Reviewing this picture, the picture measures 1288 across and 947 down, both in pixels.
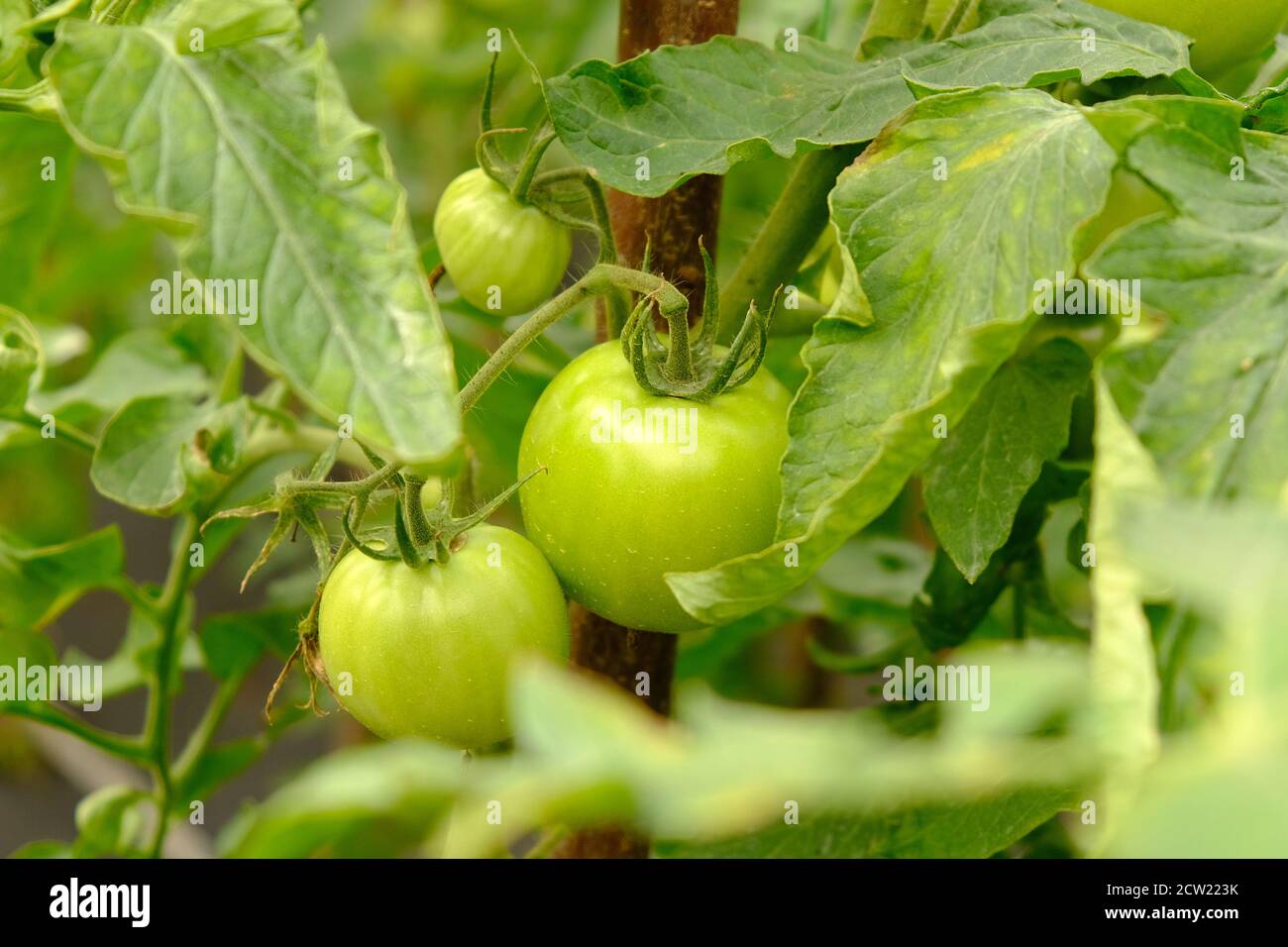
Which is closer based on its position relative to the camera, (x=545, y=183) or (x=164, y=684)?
(x=545, y=183)

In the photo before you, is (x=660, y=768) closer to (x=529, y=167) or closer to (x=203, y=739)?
(x=529, y=167)

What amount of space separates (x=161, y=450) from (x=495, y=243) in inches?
9.1

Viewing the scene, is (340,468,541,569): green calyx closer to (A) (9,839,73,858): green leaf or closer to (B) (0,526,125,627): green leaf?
(B) (0,526,125,627): green leaf

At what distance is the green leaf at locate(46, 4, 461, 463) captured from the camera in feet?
1.21

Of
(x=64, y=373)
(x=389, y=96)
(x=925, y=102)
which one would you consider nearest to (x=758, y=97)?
(x=925, y=102)

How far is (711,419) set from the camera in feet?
1.67

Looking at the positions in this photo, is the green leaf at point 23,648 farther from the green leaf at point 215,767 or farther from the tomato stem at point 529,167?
the tomato stem at point 529,167

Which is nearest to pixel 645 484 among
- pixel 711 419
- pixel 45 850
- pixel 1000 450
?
pixel 711 419

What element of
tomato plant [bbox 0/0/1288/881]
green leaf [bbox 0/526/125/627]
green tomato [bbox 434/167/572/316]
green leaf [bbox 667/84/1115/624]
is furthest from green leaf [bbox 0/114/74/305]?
green leaf [bbox 667/84/1115/624]

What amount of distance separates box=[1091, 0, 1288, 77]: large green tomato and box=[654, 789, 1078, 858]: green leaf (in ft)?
1.08

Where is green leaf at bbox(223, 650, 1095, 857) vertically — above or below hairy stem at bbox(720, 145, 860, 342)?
below

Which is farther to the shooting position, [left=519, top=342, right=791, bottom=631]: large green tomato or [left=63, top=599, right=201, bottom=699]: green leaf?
[left=63, top=599, right=201, bottom=699]: green leaf

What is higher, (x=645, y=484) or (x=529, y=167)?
(x=529, y=167)
